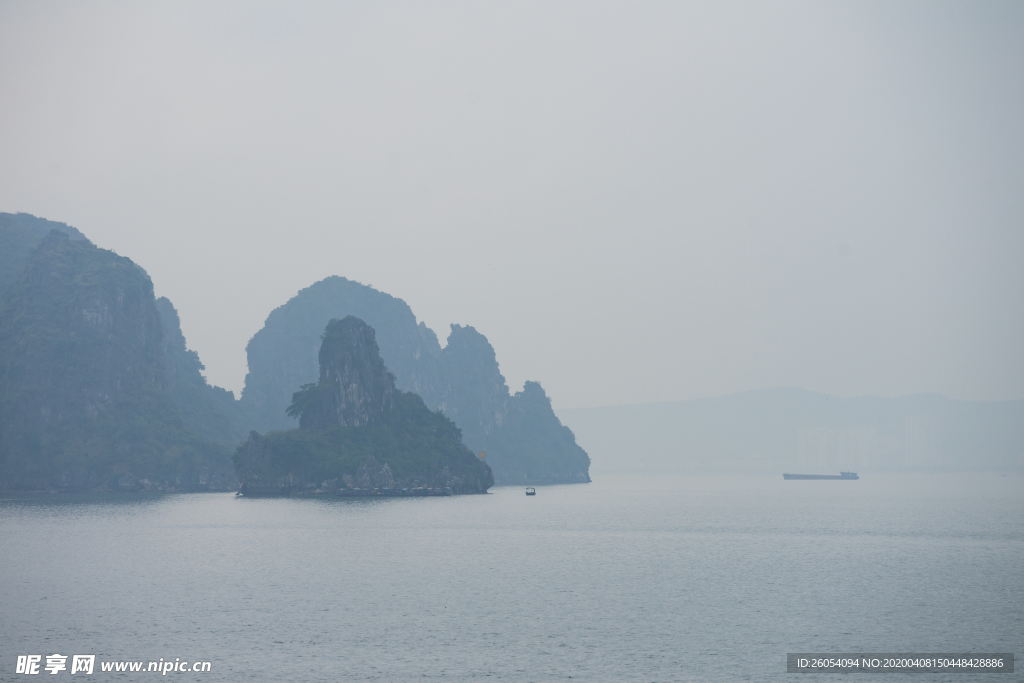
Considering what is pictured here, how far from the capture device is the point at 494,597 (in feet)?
195

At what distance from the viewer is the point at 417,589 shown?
62.3 meters

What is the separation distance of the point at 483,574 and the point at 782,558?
98.9ft

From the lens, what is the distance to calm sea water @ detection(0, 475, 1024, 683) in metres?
42.4

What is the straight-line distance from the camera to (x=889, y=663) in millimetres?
41000

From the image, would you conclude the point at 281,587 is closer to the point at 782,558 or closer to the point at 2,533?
the point at 782,558

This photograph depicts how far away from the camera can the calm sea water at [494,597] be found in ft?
139

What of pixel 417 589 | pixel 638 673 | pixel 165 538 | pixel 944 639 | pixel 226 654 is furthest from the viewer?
pixel 165 538

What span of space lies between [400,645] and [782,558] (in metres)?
48.8

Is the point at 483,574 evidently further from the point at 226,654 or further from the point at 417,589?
the point at 226,654

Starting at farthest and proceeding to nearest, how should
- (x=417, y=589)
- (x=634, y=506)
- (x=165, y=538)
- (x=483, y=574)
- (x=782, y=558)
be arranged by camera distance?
(x=634, y=506), (x=165, y=538), (x=782, y=558), (x=483, y=574), (x=417, y=589)

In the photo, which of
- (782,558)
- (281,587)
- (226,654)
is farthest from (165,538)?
(782,558)

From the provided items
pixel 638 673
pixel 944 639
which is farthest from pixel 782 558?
pixel 638 673

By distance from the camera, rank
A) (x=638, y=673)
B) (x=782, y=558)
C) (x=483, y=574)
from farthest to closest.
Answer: (x=782, y=558) → (x=483, y=574) → (x=638, y=673)

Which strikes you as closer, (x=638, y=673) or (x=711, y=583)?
(x=638, y=673)
